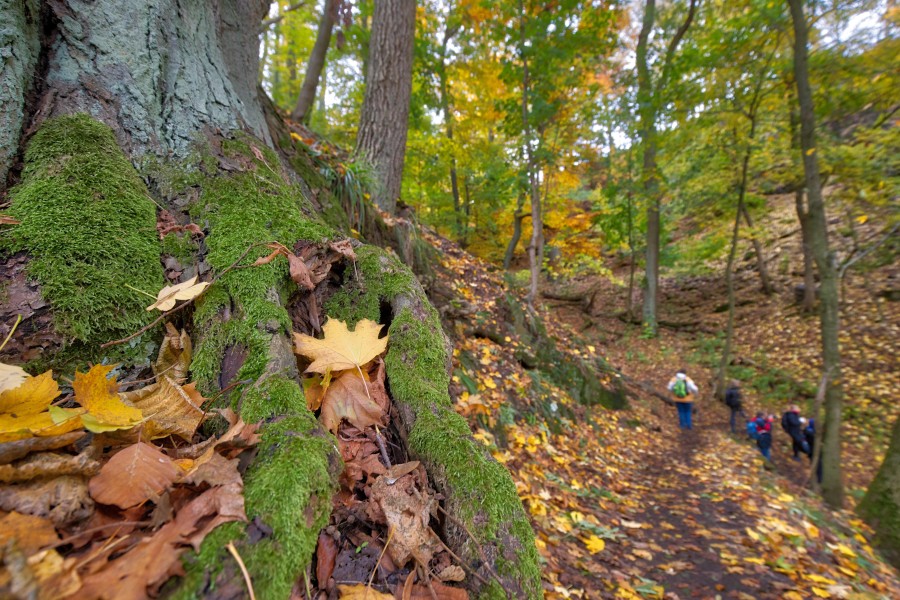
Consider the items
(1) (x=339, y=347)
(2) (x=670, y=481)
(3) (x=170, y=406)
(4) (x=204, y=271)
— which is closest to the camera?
(3) (x=170, y=406)

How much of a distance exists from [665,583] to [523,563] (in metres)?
2.66

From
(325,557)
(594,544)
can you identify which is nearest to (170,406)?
(325,557)

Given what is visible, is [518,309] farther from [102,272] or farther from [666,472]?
[102,272]

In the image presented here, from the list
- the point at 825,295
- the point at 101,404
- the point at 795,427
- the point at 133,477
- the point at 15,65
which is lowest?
the point at 795,427

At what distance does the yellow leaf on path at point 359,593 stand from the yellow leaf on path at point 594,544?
2810mm

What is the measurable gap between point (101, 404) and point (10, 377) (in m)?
0.21

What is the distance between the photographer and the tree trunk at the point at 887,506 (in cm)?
445

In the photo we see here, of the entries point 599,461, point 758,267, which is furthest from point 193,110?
point 758,267

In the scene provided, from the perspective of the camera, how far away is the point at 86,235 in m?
1.41

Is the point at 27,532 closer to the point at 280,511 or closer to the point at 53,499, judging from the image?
the point at 53,499

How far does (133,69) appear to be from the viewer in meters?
1.91

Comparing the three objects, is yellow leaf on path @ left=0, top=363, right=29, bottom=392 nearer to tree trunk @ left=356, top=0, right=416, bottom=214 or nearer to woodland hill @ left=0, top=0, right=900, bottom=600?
woodland hill @ left=0, top=0, right=900, bottom=600

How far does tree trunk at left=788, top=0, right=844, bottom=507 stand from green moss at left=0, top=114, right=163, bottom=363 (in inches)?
309

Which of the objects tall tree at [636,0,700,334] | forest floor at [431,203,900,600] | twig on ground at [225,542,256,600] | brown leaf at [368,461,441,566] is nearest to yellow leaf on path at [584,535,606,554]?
forest floor at [431,203,900,600]
